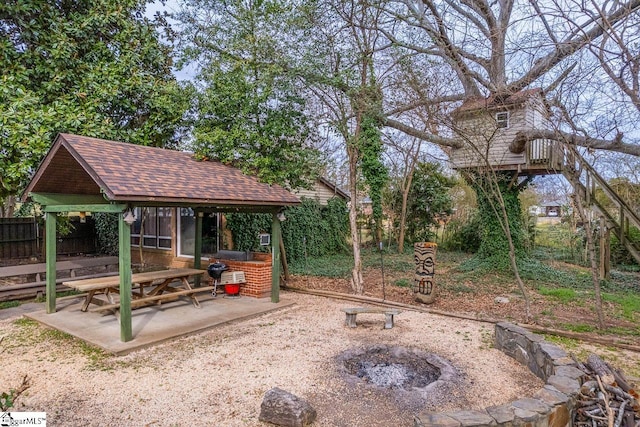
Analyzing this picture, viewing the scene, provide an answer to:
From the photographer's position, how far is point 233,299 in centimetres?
828

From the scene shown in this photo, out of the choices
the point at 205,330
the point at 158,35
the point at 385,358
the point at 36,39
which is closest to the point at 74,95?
the point at 36,39

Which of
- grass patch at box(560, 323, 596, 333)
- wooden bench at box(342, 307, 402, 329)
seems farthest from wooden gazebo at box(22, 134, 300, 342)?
grass patch at box(560, 323, 596, 333)

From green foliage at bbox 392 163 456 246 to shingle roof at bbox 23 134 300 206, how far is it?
35.3 ft

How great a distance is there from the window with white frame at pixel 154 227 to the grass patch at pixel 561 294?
1056 centimetres

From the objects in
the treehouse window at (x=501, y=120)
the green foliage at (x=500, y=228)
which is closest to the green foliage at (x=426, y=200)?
the green foliage at (x=500, y=228)

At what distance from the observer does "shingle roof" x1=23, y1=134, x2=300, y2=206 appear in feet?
17.8

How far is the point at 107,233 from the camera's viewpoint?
1500 cm

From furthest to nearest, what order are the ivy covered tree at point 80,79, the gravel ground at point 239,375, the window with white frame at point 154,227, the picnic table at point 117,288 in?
the window with white frame at point 154,227
the ivy covered tree at point 80,79
the picnic table at point 117,288
the gravel ground at point 239,375

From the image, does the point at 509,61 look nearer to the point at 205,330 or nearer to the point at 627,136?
the point at 627,136

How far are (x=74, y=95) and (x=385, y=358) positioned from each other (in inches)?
348

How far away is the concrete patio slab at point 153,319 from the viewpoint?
5.58 meters

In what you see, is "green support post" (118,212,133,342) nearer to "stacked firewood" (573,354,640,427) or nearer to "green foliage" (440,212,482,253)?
"stacked firewood" (573,354,640,427)

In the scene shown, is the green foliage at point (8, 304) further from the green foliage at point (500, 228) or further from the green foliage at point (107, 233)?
the green foliage at point (500, 228)

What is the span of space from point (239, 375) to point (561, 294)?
7891 mm
